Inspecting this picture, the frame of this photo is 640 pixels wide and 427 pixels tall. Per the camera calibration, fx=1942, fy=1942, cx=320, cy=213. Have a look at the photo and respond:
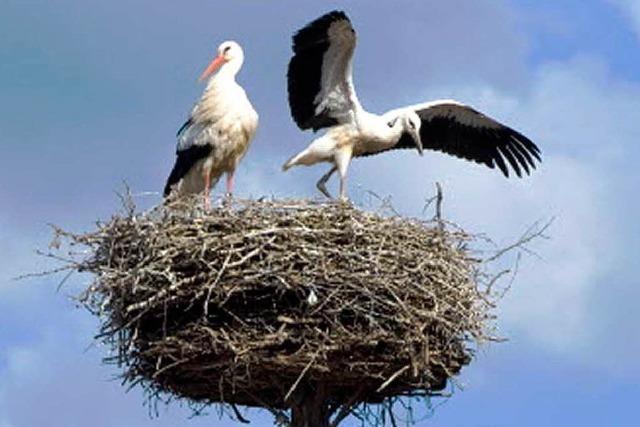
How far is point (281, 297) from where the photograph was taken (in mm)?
11227

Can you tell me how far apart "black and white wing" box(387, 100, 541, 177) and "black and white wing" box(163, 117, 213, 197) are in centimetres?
183

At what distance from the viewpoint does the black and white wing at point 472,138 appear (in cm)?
1512

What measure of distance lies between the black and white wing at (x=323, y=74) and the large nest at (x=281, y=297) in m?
2.41

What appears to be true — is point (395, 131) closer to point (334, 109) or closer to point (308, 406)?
point (334, 109)

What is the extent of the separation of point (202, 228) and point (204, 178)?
9.11 feet

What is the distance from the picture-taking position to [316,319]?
36.5 ft

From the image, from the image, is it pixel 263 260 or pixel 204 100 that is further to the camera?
pixel 204 100

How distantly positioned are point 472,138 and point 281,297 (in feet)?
15.1

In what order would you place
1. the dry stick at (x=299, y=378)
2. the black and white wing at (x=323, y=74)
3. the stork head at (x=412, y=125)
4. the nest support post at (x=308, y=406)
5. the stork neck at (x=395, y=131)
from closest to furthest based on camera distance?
1. the dry stick at (x=299, y=378)
2. the nest support post at (x=308, y=406)
3. the black and white wing at (x=323, y=74)
4. the stork neck at (x=395, y=131)
5. the stork head at (x=412, y=125)

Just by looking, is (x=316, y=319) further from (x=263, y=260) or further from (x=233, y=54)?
(x=233, y=54)

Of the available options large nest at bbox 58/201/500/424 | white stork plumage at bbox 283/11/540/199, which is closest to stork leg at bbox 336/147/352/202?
white stork plumage at bbox 283/11/540/199

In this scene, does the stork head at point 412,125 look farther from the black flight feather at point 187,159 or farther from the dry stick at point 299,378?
the dry stick at point 299,378

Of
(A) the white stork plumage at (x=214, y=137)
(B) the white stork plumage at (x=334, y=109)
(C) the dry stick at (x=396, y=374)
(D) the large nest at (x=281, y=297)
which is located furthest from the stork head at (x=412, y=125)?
(C) the dry stick at (x=396, y=374)

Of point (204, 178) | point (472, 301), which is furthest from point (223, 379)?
point (204, 178)
